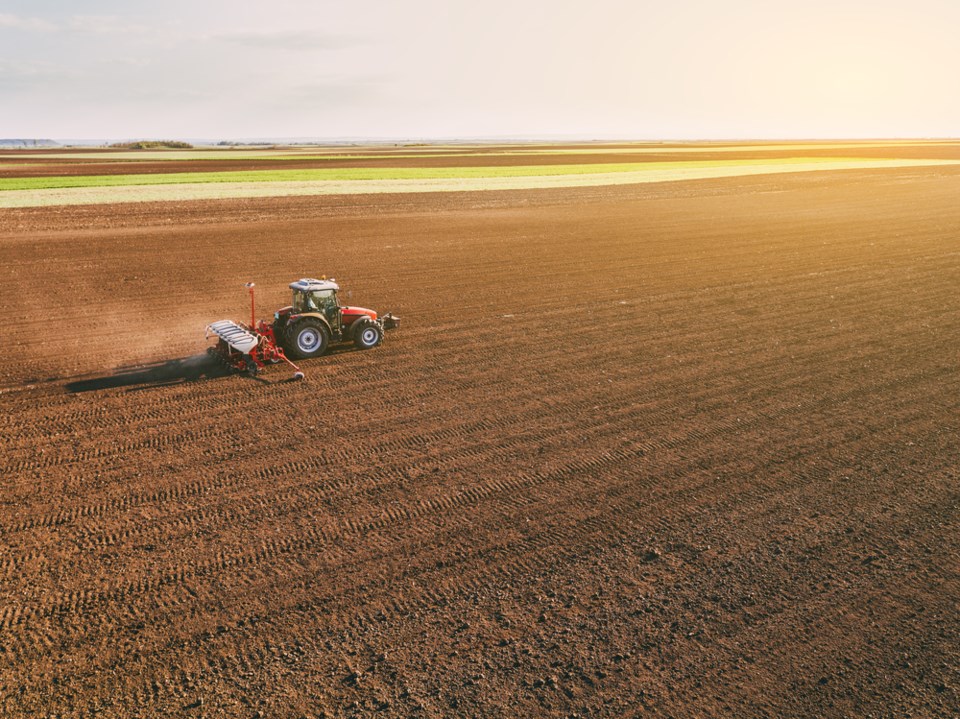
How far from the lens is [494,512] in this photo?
9148mm

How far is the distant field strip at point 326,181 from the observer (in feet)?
165

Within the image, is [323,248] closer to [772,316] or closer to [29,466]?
[772,316]

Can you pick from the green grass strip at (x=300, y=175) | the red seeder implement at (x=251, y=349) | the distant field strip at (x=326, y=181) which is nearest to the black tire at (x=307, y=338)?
the red seeder implement at (x=251, y=349)

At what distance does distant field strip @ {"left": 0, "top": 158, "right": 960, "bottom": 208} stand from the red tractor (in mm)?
37234

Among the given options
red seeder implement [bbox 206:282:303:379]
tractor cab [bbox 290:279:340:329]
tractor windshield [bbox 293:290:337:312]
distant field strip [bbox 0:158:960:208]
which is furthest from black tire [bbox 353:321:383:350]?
distant field strip [bbox 0:158:960:208]

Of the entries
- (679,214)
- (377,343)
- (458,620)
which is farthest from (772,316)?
(679,214)

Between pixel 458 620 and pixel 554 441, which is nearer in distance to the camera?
pixel 458 620

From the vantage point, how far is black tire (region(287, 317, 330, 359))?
47.8 ft

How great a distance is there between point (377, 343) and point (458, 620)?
31.4 feet

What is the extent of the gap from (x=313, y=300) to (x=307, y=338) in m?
0.80

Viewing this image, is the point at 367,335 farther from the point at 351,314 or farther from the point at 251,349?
the point at 251,349

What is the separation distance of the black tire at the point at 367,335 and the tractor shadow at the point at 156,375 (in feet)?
9.07

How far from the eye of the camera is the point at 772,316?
18.8 metres

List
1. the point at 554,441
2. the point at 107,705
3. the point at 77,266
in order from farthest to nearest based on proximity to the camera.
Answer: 1. the point at 77,266
2. the point at 554,441
3. the point at 107,705
